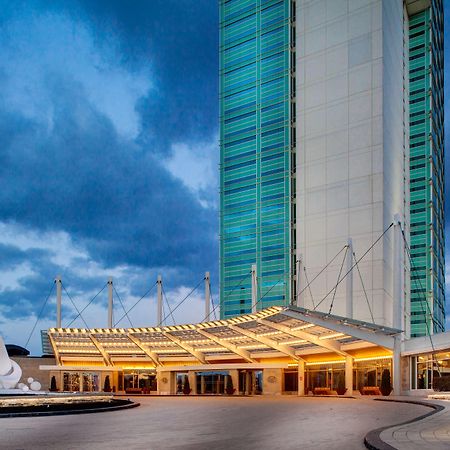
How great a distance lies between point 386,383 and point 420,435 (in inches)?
1270

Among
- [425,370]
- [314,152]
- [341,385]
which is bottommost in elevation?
[341,385]

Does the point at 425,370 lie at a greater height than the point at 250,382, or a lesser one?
greater

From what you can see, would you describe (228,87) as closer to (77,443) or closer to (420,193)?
(420,193)

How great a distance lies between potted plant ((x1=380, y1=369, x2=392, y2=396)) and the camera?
4538 cm

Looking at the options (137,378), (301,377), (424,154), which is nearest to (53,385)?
(137,378)

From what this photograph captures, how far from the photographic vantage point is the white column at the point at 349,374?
5141 cm

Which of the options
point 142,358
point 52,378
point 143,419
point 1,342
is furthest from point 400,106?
point 143,419

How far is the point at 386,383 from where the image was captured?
4550 cm

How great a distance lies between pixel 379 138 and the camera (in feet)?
249

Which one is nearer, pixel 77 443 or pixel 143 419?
pixel 77 443

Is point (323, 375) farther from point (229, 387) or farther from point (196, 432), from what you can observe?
point (196, 432)

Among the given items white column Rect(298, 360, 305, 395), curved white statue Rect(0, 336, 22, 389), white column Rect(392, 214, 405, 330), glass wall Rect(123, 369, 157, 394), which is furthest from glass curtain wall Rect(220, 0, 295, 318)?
curved white statue Rect(0, 336, 22, 389)

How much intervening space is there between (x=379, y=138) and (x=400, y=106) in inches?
678

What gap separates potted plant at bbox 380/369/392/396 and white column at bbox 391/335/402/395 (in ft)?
1.19
